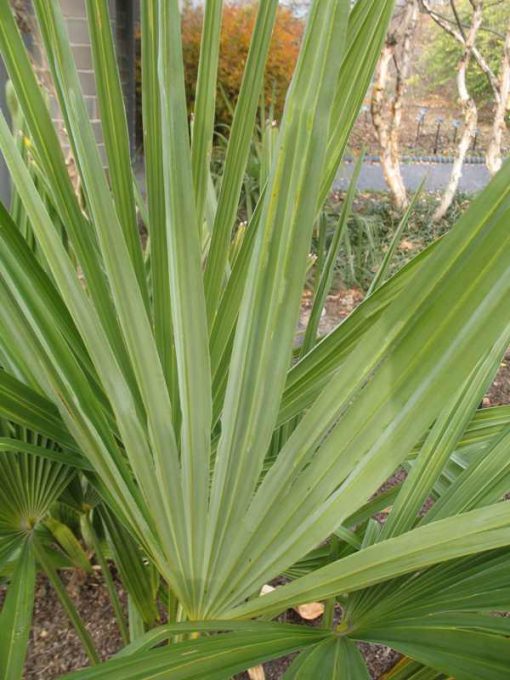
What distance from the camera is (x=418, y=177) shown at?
6680 millimetres

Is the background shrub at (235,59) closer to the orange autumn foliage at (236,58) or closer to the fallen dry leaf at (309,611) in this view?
the orange autumn foliage at (236,58)

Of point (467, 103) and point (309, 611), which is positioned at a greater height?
point (467, 103)

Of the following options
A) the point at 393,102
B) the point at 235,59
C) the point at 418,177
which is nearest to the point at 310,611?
the point at 393,102

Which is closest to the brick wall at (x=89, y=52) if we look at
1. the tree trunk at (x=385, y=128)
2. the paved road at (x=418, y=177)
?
the tree trunk at (x=385, y=128)

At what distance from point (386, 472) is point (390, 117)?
431 cm

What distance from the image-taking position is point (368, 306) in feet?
2.82

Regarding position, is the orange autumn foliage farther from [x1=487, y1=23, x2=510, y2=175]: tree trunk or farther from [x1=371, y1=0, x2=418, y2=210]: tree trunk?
[x1=487, y1=23, x2=510, y2=175]: tree trunk

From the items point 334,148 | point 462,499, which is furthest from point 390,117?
point 462,499

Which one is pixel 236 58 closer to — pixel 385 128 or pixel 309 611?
pixel 385 128

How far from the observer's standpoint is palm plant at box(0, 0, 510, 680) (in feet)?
1.56

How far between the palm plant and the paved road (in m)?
5.03

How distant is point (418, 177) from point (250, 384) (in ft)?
21.6

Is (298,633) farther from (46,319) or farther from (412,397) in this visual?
(46,319)

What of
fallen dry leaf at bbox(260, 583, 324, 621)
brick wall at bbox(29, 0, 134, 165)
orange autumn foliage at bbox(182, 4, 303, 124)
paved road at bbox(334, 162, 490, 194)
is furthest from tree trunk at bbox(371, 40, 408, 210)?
fallen dry leaf at bbox(260, 583, 324, 621)
